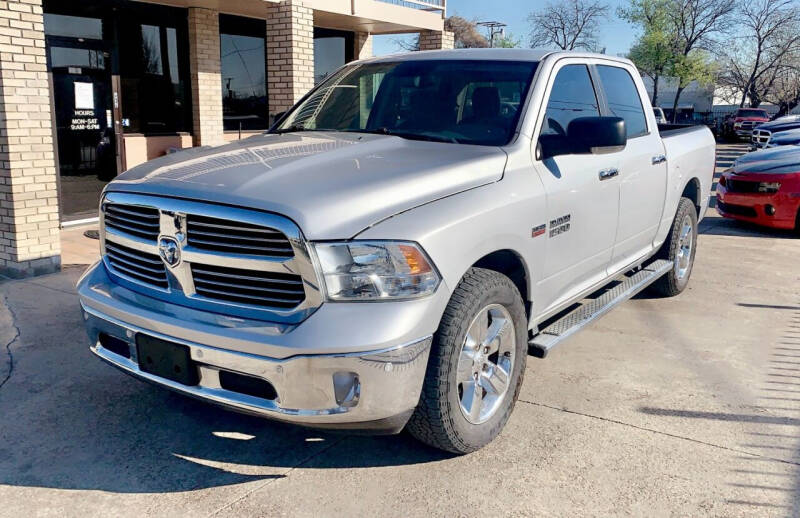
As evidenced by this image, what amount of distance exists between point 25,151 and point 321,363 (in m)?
5.23

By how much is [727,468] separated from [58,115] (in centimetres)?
907

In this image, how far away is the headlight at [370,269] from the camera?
112 inches

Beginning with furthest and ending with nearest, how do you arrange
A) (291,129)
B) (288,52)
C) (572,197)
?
(288,52), (291,129), (572,197)

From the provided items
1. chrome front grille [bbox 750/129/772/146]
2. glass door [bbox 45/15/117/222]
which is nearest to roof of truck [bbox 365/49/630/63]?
glass door [bbox 45/15/117/222]

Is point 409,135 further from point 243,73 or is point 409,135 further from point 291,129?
point 243,73

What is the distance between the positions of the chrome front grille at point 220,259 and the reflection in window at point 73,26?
747 cm

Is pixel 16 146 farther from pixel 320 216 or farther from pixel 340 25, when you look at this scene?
pixel 340 25

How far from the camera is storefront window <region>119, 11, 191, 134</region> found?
10.7 m

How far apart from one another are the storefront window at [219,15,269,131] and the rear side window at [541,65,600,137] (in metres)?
8.86

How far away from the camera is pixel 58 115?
960cm

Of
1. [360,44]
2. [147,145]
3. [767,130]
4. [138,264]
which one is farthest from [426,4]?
[138,264]

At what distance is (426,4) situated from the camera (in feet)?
45.9

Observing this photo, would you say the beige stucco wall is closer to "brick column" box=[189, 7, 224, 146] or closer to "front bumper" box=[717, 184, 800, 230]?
"brick column" box=[189, 7, 224, 146]

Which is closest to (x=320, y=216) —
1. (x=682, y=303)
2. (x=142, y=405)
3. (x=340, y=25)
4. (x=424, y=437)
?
(x=424, y=437)
